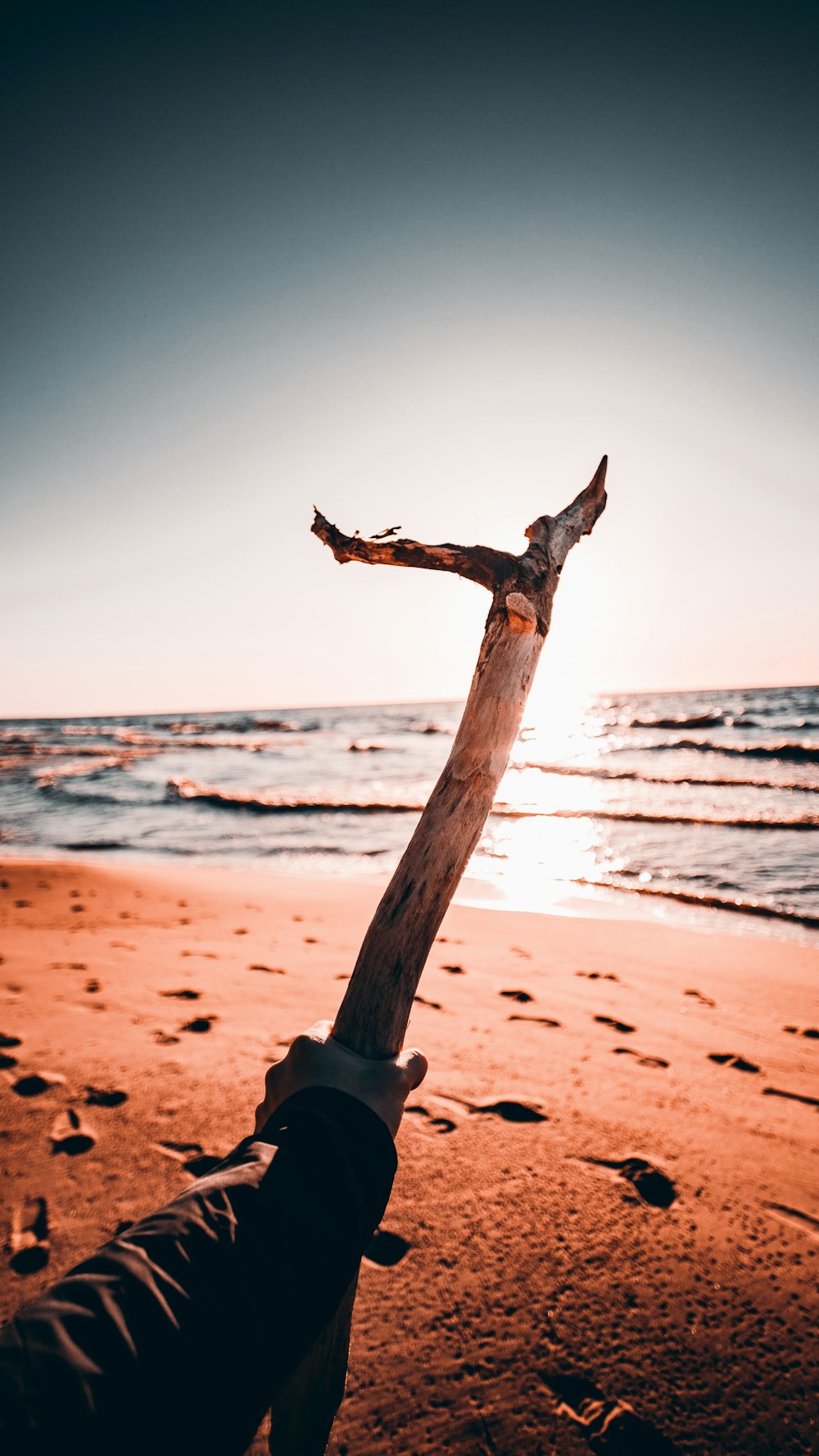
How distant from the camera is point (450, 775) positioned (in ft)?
5.63

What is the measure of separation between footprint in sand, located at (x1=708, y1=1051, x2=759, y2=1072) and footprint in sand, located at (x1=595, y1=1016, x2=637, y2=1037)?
1.55 ft

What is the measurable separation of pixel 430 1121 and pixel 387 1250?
660 mm

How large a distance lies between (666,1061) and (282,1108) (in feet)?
9.81

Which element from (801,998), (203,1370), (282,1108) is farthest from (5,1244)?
(801,998)

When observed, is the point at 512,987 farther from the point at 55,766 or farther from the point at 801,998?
the point at 55,766

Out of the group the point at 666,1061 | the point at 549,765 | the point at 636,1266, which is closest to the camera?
the point at 636,1266

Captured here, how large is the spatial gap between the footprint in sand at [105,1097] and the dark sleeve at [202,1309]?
2.13 m

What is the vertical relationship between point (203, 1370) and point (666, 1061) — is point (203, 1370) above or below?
above

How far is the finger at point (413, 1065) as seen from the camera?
1.46 m

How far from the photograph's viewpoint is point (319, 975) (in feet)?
14.8

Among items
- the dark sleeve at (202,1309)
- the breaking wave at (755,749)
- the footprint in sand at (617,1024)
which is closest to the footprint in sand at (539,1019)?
the footprint in sand at (617,1024)

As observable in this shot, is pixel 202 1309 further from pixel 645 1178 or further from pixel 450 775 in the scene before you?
pixel 645 1178

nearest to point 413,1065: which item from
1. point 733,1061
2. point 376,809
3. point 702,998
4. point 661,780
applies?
point 733,1061

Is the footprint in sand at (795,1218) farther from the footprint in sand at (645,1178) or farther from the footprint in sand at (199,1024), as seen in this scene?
the footprint in sand at (199,1024)
